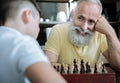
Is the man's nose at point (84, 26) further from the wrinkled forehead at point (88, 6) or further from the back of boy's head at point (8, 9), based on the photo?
the back of boy's head at point (8, 9)

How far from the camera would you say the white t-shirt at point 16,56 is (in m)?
0.65

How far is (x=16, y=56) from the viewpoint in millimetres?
657

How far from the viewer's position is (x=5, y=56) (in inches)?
26.9

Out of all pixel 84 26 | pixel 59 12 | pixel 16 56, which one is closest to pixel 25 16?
pixel 16 56

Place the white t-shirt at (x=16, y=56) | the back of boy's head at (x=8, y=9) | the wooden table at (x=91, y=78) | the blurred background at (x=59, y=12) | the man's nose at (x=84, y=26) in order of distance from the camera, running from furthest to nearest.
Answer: the blurred background at (x=59, y=12) < the man's nose at (x=84, y=26) < the wooden table at (x=91, y=78) < the back of boy's head at (x=8, y=9) < the white t-shirt at (x=16, y=56)

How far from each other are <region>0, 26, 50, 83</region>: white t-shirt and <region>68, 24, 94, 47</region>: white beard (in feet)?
4.07

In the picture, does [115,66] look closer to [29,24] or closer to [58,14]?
[29,24]

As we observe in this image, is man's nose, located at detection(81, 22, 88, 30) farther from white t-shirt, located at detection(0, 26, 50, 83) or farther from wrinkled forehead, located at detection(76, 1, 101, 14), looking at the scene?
white t-shirt, located at detection(0, 26, 50, 83)

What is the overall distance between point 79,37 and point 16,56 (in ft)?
4.35

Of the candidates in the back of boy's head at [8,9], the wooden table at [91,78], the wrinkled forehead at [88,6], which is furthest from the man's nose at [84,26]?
the back of boy's head at [8,9]

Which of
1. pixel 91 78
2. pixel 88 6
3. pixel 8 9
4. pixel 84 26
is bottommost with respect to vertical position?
pixel 91 78

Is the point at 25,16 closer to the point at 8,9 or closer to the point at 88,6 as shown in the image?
the point at 8,9

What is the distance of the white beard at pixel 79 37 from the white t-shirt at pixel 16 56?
1242 mm

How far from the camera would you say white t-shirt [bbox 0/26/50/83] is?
654 mm
